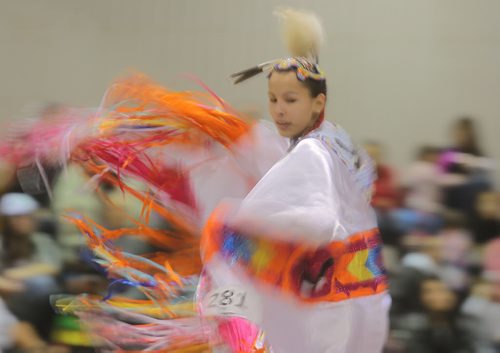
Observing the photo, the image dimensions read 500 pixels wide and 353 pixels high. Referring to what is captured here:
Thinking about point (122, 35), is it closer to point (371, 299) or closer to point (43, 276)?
point (43, 276)

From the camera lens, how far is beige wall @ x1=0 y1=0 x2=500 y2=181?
6.16 m

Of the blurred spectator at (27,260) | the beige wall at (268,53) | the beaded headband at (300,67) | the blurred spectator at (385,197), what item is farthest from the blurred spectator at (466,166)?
the beaded headband at (300,67)

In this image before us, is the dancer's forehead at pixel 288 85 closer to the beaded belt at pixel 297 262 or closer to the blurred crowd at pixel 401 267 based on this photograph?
the beaded belt at pixel 297 262

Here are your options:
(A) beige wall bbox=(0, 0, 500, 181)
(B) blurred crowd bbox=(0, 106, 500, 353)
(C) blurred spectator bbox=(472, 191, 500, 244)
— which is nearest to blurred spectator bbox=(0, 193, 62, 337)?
→ (B) blurred crowd bbox=(0, 106, 500, 353)

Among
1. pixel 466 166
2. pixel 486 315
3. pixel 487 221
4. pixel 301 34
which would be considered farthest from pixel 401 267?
pixel 301 34

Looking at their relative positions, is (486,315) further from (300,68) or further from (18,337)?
(18,337)

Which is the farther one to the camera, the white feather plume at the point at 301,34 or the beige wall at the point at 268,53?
the beige wall at the point at 268,53

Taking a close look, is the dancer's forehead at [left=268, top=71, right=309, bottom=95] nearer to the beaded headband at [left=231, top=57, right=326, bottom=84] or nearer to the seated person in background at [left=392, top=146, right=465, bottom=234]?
the beaded headband at [left=231, top=57, right=326, bottom=84]

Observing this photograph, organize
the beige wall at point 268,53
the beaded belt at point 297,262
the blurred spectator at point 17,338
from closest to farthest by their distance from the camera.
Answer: the beaded belt at point 297,262, the blurred spectator at point 17,338, the beige wall at point 268,53

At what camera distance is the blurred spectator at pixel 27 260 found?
384 cm

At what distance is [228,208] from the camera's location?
8.22ft

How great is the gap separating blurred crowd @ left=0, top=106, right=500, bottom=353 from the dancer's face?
39.0 inches

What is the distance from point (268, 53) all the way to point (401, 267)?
254 cm

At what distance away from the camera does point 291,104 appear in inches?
104
